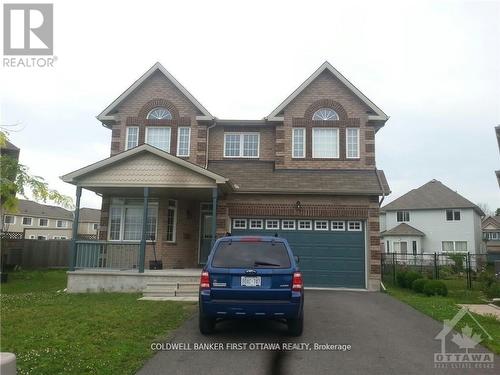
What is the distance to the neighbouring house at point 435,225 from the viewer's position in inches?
1553

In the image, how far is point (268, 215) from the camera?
16.1 metres

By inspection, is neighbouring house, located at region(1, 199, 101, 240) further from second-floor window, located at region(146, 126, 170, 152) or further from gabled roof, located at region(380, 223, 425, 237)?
second-floor window, located at region(146, 126, 170, 152)

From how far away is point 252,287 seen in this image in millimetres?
7066

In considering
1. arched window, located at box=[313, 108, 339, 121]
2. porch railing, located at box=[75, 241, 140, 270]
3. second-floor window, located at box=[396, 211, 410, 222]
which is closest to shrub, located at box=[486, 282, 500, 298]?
arched window, located at box=[313, 108, 339, 121]

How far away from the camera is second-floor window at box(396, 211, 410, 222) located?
42.6 m

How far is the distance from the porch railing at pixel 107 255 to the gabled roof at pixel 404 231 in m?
31.1

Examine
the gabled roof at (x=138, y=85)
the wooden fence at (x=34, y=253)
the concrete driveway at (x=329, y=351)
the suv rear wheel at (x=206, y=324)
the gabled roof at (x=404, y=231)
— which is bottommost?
the concrete driveway at (x=329, y=351)

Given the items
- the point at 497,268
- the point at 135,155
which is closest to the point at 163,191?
the point at 135,155

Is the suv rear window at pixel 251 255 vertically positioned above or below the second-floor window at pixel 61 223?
below

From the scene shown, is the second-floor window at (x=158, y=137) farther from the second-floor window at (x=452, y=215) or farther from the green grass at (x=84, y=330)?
the second-floor window at (x=452, y=215)

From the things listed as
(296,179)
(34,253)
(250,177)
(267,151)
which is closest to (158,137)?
(250,177)

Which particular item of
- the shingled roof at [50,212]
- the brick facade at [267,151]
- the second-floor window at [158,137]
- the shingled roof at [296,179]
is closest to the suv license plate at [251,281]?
the shingled roof at [296,179]

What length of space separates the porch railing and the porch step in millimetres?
2077

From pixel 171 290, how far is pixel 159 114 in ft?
27.8
